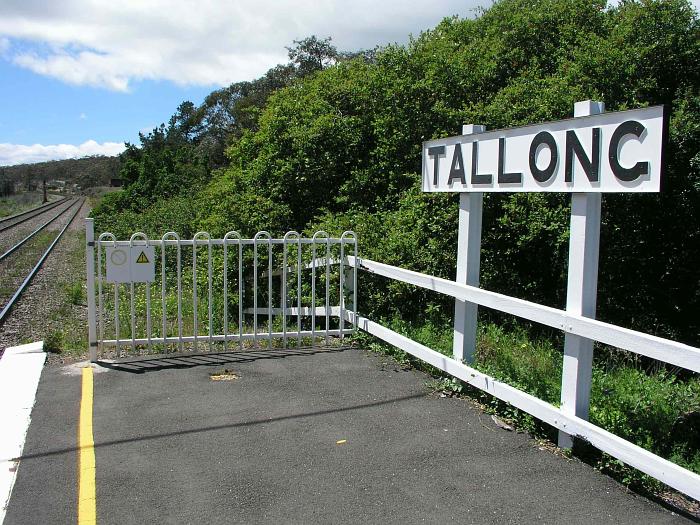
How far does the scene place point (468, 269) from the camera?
235 inches

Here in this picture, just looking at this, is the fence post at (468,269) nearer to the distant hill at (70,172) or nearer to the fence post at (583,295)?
the fence post at (583,295)

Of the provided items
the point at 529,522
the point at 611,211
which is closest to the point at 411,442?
the point at 529,522

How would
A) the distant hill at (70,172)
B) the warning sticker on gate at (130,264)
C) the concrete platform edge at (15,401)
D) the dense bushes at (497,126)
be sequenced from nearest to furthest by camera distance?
the concrete platform edge at (15,401), the warning sticker on gate at (130,264), the dense bushes at (497,126), the distant hill at (70,172)

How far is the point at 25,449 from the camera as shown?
15.3ft

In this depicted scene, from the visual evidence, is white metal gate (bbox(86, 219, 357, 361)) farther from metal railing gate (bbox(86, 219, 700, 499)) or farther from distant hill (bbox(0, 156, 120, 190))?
distant hill (bbox(0, 156, 120, 190))

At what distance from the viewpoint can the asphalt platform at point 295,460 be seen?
3812 millimetres

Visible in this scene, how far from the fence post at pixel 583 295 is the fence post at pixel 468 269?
140 cm

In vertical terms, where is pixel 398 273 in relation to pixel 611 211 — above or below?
below

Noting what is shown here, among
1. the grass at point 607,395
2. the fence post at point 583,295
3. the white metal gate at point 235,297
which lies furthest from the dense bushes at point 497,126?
the fence post at point 583,295

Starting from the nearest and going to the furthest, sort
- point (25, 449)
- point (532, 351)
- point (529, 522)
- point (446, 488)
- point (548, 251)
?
point (529, 522) < point (446, 488) < point (25, 449) < point (532, 351) < point (548, 251)

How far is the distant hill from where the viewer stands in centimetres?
14400

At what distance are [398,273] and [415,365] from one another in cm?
97

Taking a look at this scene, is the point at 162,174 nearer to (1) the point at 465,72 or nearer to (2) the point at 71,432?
(1) the point at 465,72

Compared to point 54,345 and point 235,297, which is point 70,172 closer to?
point 235,297
